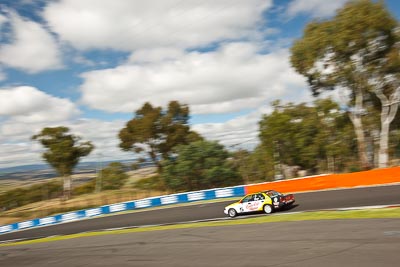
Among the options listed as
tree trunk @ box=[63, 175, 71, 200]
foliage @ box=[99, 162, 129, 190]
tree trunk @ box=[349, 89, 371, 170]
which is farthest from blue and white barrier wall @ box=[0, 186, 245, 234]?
foliage @ box=[99, 162, 129, 190]

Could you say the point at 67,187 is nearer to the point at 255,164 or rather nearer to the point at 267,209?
the point at 255,164

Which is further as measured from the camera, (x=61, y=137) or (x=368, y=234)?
(x=61, y=137)

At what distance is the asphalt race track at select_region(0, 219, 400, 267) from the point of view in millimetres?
7883

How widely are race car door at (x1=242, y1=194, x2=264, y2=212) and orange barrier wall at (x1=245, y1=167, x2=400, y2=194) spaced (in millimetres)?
8051

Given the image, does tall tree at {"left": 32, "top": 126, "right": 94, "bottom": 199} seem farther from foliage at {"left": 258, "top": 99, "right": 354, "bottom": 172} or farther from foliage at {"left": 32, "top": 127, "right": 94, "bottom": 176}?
foliage at {"left": 258, "top": 99, "right": 354, "bottom": 172}

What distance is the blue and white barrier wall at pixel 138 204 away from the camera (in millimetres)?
28464

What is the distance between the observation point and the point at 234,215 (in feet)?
58.8

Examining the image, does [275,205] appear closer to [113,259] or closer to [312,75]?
[113,259]

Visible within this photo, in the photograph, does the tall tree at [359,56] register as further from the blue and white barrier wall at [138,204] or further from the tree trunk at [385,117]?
the blue and white barrier wall at [138,204]

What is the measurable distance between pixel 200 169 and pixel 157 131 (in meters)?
12.1

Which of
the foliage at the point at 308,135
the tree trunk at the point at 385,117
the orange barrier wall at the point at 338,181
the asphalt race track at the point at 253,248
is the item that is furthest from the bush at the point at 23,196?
the asphalt race track at the point at 253,248

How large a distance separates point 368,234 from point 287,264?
2.80m

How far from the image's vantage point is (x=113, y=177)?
6600 centimetres

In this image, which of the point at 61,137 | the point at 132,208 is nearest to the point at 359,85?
the point at 132,208
